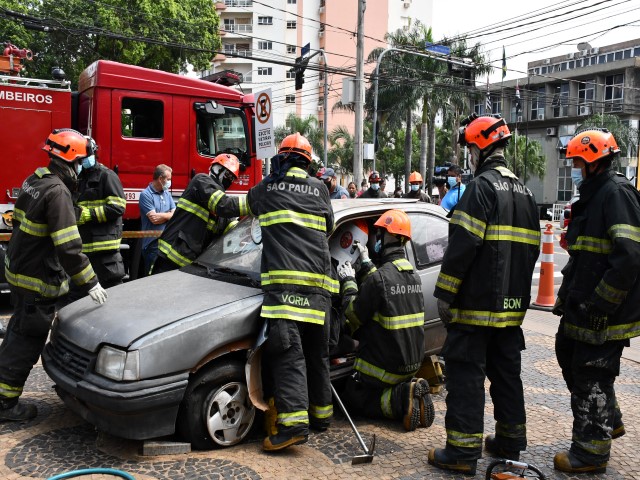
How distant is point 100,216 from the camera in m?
5.49

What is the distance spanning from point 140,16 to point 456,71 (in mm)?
13423

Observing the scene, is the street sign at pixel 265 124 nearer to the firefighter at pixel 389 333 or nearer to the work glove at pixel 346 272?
the work glove at pixel 346 272

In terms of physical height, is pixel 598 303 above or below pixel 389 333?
above

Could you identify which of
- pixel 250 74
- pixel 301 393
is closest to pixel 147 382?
pixel 301 393

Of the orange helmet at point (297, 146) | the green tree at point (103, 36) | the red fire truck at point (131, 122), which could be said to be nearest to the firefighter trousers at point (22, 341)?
the orange helmet at point (297, 146)

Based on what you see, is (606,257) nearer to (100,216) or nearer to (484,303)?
(484,303)

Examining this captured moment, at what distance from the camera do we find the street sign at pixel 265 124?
303 inches

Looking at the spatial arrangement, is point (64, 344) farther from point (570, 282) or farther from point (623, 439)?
point (623, 439)

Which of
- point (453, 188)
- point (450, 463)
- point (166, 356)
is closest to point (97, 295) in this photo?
point (166, 356)

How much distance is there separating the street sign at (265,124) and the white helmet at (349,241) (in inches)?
118

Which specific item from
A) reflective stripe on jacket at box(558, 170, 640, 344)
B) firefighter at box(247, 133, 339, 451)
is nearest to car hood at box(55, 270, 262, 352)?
firefighter at box(247, 133, 339, 451)

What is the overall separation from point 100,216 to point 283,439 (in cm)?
284

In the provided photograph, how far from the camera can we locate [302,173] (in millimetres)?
4109

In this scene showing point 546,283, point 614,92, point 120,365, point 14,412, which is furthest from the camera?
point 614,92
